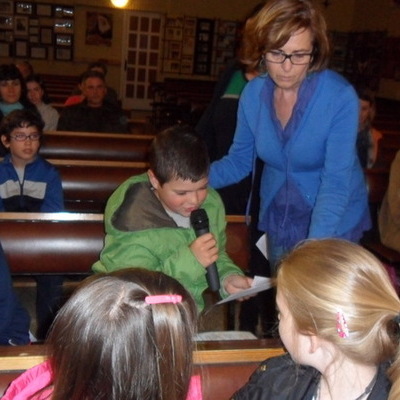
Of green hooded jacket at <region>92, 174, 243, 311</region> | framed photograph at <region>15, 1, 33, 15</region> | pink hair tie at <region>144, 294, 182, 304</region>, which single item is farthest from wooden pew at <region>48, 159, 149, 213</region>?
framed photograph at <region>15, 1, 33, 15</region>

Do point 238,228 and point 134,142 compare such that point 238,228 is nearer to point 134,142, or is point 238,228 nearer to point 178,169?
point 178,169

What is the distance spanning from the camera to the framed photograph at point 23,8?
14.1 metres

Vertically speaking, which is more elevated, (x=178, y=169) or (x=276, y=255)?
(x=178, y=169)

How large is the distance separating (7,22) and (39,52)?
3.34 ft

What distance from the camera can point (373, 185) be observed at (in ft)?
13.9

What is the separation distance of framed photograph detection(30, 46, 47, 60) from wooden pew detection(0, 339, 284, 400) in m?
14.1

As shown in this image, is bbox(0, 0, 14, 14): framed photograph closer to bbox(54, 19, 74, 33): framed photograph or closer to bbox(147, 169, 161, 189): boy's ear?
bbox(54, 19, 74, 33): framed photograph

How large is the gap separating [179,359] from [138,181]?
1052 millimetres

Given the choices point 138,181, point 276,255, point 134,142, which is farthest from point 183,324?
point 134,142

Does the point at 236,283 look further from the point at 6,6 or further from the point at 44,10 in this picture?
the point at 6,6

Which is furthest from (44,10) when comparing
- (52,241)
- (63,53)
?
(52,241)

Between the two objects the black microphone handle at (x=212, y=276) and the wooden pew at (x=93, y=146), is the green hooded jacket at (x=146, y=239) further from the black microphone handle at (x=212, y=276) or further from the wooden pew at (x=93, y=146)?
the wooden pew at (x=93, y=146)

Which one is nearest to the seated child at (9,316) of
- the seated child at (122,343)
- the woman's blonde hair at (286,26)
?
the seated child at (122,343)

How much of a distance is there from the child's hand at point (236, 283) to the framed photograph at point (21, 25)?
1377cm
